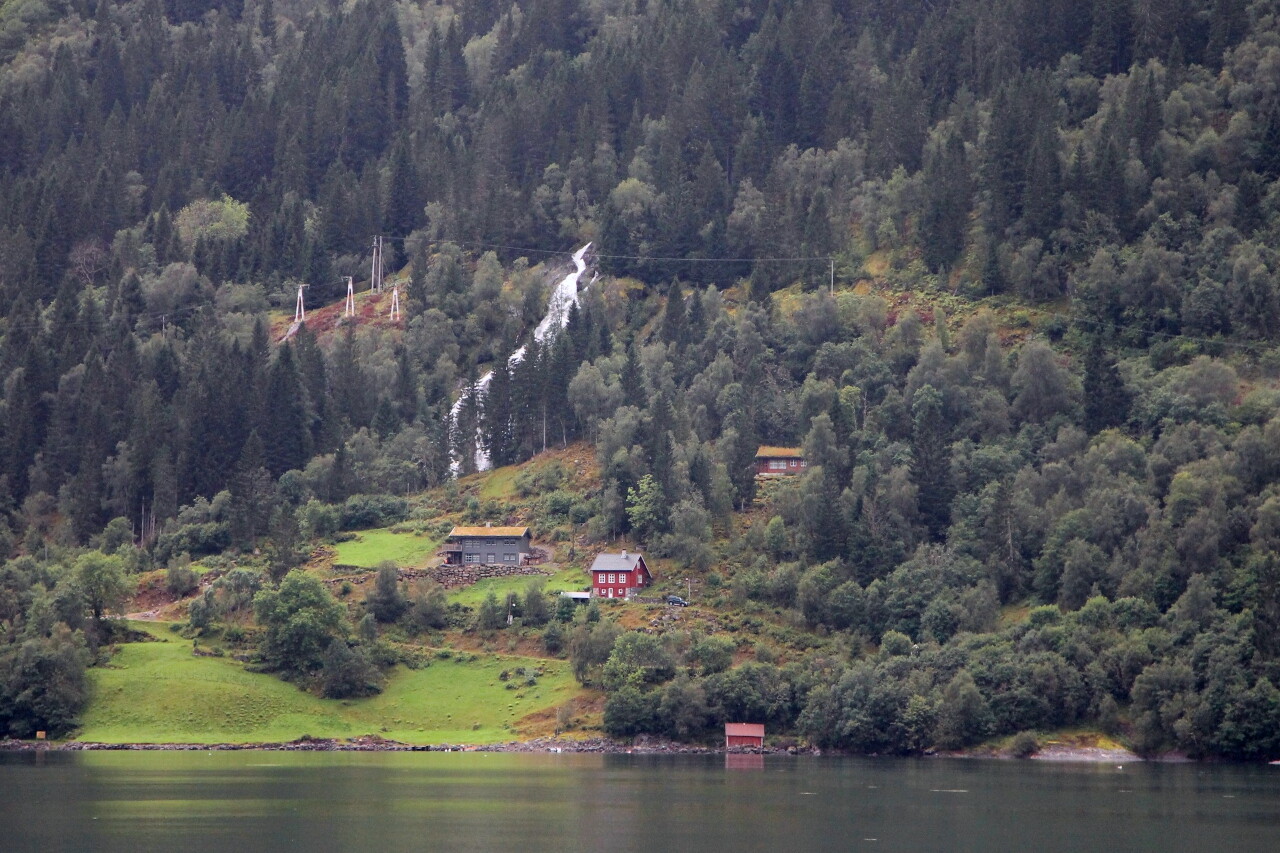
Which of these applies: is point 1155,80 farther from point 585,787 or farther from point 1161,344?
point 585,787

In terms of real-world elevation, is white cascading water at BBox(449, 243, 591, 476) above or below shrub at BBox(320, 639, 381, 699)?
above

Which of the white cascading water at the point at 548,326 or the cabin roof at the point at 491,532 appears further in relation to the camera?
the white cascading water at the point at 548,326

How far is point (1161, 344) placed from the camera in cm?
13262

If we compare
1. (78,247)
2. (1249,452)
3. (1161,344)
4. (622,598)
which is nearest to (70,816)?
(622,598)

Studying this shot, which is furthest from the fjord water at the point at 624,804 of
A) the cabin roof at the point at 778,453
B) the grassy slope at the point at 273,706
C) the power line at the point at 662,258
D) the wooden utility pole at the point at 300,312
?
the wooden utility pole at the point at 300,312

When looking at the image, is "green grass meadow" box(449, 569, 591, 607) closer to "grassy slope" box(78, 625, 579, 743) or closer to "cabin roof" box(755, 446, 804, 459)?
"grassy slope" box(78, 625, 579, 743)

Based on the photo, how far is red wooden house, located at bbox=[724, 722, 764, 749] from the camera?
106062 mm

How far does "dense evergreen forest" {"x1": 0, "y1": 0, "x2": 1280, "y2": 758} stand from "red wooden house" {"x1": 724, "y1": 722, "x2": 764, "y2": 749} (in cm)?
157

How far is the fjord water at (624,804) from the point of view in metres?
62.8

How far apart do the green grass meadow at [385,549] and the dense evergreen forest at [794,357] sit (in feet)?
11.6

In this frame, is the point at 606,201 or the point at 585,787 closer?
the point at 585,787

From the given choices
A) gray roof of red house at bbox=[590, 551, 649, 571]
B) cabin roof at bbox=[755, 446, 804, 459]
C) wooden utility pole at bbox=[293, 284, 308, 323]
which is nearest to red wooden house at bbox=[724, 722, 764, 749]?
gray roof of red house at bbox=[590, 551, 649, 571]

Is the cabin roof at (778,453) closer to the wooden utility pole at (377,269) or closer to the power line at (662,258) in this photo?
the power line at (662,258)

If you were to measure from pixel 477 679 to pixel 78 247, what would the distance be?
316 feet
